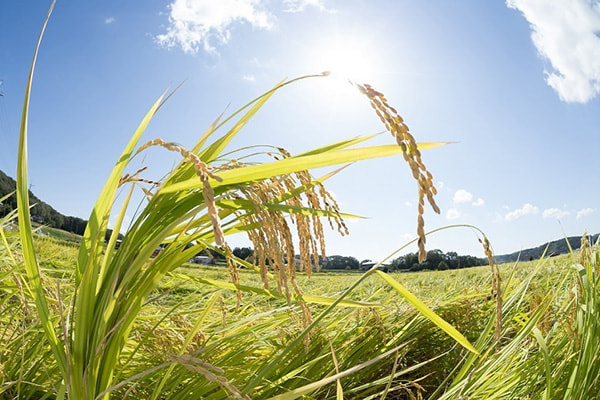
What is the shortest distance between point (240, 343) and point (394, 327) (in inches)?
35.3

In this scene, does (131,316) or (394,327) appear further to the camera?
(394,327)

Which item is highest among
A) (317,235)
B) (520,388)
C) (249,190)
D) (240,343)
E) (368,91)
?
(368,91)

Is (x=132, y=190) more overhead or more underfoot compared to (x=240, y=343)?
more overhead

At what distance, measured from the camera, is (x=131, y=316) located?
1.09 metres

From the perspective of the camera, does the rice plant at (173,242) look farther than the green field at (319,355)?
No

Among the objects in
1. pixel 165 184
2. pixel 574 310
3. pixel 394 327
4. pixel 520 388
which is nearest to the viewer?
pixel 165 184

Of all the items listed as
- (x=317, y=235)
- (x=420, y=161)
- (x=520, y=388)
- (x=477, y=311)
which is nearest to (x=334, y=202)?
(x=317, y=235)

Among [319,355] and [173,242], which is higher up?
[173,242]

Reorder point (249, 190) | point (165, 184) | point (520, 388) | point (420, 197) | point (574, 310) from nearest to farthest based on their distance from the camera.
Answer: point (420, 197) → point (249, 190) → point (165, 184) → point (520, 388) → point (574, 310)

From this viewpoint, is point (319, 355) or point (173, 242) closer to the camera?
point (173, 242)

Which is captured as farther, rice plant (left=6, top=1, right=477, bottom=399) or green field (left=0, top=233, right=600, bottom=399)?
green field (left=0, top=233, right=600, bottom=399)

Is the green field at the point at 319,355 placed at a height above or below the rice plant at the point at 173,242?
below

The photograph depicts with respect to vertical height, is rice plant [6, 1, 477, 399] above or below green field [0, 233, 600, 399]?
above

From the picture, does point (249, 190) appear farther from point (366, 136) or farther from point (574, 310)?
point (574, 310)
